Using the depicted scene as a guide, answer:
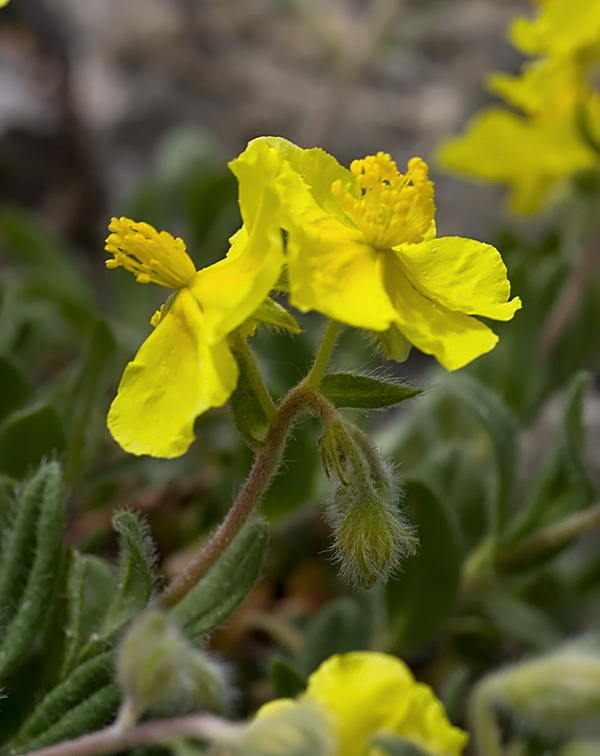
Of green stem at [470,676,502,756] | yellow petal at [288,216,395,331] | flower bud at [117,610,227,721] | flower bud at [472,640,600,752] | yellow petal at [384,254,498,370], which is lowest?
green stem at [470,676,502,756]

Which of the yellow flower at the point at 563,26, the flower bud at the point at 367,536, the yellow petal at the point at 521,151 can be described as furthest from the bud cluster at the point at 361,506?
the yellow petal at the point at 521,151

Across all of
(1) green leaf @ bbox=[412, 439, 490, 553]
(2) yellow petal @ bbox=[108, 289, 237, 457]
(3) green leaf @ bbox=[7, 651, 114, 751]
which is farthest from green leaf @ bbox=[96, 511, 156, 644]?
(1) green leaf @ bbox=[412, 439, 490, 553]

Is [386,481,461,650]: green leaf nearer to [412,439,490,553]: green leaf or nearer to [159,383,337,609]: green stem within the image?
[412,439,490,553]: green leaf

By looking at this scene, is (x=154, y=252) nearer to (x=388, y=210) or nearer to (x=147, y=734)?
(x=388, y=210)

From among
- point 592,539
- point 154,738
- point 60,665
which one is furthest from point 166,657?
point 592,539

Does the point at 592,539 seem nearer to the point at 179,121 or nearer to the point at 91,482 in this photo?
the point at 91,482

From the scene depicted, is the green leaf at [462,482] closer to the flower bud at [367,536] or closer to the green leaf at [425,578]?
the green leaf at [425,578]
